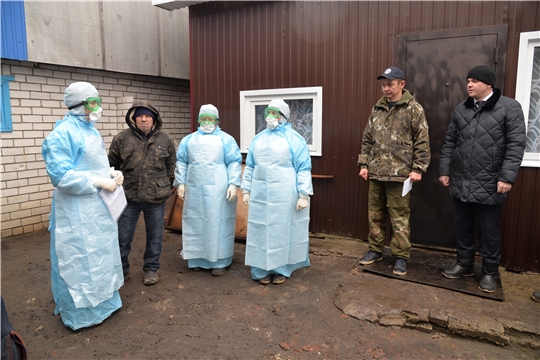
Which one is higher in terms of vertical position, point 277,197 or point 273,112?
point 273,112

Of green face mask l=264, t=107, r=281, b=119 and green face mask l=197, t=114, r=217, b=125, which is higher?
green face mask l=264, t=107, r=281, b=119

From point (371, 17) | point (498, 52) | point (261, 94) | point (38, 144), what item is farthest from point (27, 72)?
point (498, 52)

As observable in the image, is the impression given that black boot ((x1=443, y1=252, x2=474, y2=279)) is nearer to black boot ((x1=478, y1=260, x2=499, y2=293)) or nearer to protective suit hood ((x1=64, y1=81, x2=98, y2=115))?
black boot ((x1=478, y1=260, x2=499, y2=293))

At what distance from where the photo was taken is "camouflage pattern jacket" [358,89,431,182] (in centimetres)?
356

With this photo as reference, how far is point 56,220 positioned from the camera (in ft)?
9.44

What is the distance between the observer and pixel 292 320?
3.11m

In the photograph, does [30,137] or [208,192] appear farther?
[30,137]

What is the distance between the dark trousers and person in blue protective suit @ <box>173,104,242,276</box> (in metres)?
2.12

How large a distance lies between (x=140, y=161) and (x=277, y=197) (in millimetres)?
1284

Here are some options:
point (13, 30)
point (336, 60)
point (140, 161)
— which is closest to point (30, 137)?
point (13, 30)

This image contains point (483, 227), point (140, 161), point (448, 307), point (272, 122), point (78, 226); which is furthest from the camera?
point (272, 122)

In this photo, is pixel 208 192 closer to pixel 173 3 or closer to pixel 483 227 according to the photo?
pixel 483 227

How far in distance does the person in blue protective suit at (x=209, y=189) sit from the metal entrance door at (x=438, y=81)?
2.01 meters

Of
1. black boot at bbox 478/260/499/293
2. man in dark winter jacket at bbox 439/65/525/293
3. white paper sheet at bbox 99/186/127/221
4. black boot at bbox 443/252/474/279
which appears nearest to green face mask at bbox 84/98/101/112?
white paper sheet at bbox 99/186/127/221
